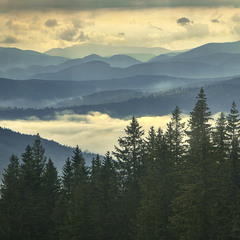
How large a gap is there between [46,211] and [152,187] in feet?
66.4

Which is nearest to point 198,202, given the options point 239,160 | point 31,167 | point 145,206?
point 145,206

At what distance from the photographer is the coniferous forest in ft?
134

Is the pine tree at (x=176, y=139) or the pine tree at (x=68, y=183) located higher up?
the pine tree at (x=176, y=139)

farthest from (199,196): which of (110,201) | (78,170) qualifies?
(78,170)

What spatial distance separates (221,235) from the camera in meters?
40.2

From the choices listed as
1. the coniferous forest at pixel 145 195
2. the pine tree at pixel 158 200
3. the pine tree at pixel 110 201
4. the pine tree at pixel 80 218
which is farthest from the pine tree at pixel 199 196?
the pine tree at pixel 110 201

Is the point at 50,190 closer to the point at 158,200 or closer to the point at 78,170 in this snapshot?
the point at 78,170

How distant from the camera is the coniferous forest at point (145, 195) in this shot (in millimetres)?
40969

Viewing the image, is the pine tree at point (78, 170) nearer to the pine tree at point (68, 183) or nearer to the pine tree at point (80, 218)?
the pine tree at point (68, 183)

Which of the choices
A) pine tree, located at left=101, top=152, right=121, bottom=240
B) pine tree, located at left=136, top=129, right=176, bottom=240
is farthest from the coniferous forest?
pine tree, located at left=136, top=129, right=176, bottom=240

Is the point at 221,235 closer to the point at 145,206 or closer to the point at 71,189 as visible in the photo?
the point at 145,206

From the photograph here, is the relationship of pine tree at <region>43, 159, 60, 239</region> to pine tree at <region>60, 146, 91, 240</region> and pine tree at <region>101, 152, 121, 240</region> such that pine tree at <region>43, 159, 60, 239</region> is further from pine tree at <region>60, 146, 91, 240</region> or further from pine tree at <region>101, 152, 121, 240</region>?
pine tree at <region>60, 146, 91, 240</region>

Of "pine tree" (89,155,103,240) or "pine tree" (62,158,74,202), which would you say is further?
"pine tree" (62,158,74,202)

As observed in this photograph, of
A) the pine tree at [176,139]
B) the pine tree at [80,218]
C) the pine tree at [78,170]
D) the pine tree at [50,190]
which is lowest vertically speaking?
the pine tree at [80,218]
